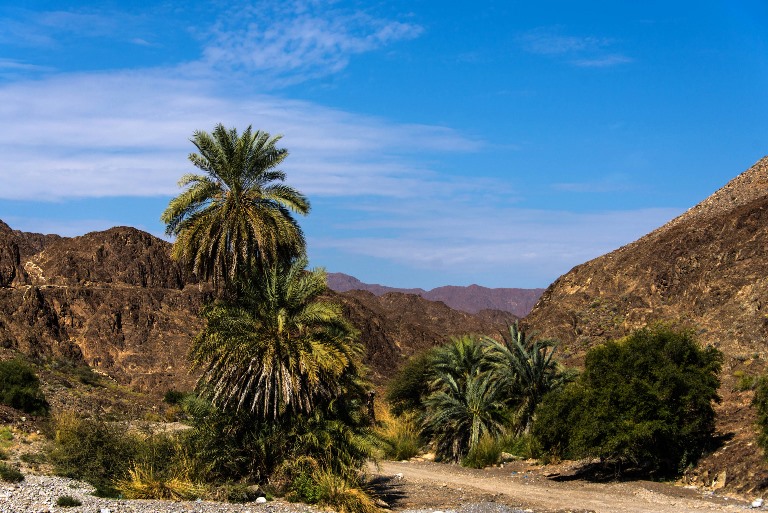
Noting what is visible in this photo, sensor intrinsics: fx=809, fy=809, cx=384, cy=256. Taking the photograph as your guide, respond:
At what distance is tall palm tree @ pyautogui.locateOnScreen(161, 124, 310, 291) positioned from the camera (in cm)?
1914

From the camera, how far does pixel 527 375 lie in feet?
87.0

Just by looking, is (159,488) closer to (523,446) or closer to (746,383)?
(523,446)

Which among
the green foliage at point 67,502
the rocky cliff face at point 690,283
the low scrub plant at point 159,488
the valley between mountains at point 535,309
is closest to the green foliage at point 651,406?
the valley between mountains at point 535,309

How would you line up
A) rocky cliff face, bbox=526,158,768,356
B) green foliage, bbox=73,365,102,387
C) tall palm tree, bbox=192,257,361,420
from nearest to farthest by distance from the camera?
tall palm tree, bbox=192,257,361,420 → rocky cliff face, bbox=526,158,768,356 → green foliage, bbox=73,365,102,387

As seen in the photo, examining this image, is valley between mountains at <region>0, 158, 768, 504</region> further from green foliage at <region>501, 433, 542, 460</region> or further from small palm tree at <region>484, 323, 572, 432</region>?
green foliage at <region>501, 433, 542, 460</region>

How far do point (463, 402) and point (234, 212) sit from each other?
11.7 metres

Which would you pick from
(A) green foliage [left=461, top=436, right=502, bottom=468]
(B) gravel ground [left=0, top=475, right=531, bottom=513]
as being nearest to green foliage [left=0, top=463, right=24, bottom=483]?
(B) gravel ground [left=0, top=475, right=531, bottom=513]

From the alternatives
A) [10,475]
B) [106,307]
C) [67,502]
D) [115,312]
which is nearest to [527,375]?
[67,502]

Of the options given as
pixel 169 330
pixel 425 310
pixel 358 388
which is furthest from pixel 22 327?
pixel 425 310

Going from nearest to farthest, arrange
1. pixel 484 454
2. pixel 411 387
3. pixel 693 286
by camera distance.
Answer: pixel 484 454 → pixel 411 387 → pixel 693 286

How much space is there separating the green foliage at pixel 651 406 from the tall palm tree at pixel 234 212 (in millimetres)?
8826

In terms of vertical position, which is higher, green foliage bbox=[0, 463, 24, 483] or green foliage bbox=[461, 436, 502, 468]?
green foliage bbox=[0, 463, 24, 483]

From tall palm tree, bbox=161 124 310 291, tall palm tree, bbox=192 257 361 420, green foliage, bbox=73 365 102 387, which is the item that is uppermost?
tall palm tree, bbox=161 124 310 291

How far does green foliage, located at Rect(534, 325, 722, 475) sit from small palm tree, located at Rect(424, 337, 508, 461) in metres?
4.66
